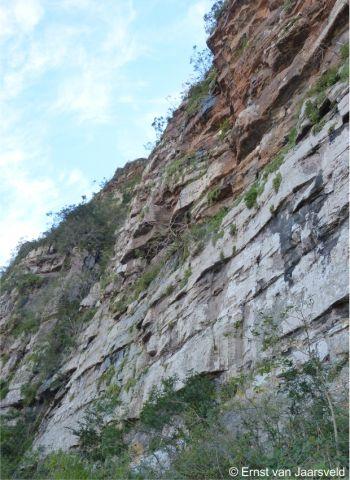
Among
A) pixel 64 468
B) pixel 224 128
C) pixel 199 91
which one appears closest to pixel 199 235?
pixel 224 128

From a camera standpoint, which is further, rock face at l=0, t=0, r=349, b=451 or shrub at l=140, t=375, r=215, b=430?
shrub at l=140, t=375, r=215, b=430

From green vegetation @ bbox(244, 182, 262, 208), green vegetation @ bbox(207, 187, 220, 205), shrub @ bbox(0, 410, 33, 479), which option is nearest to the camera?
green vegetation @ bbox(244, 182, 262, 208)

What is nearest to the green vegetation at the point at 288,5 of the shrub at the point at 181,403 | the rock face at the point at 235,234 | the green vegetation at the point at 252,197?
the rock face at the point at 235,234

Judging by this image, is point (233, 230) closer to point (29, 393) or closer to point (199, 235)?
point (199, 235)

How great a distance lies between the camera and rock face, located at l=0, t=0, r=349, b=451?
8078 mm

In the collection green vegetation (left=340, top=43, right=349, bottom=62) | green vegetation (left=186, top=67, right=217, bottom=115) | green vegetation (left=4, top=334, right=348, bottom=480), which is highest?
green vegetation (left=186, top=67, right=217, bottom=115)

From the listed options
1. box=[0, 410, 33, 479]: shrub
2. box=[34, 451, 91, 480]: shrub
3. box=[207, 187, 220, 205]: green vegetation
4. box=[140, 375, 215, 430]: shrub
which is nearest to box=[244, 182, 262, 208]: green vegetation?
box=[207, 187, 220, 205]: green vegetation

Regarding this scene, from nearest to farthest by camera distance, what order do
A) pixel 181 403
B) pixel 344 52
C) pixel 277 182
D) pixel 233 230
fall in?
pixel 181 403 < pixel 277 182 < pixel 344 52 < pixel 233 230

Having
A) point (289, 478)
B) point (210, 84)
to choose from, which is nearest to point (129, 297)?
point (210, 84)

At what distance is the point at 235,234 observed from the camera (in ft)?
36.7

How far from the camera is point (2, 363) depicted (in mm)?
25188

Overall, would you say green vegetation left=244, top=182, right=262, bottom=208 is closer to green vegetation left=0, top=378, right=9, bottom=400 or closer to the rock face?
the rock face

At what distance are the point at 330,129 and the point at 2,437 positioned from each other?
1620cm

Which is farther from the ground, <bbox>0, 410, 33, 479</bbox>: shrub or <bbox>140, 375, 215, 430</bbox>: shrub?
<bbox>0, 410, 33, 479</bbox>: shrub
